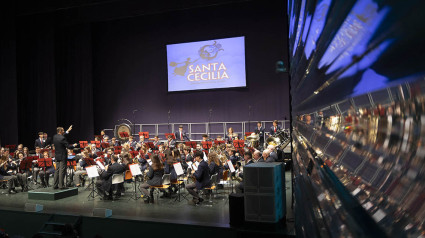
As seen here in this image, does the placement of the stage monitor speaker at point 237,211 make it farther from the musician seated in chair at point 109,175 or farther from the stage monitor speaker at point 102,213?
the musician seated in chair at point 109,175

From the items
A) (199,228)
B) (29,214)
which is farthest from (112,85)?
(199,228)

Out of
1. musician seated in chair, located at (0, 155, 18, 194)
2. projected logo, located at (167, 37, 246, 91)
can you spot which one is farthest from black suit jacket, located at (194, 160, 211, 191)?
projected logo, located at (167, 37, 246, 91)

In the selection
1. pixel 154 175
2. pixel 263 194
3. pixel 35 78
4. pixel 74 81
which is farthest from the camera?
pixel 74 81

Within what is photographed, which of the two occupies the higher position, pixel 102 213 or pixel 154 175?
pixel 154 175

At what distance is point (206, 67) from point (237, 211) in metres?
15.2

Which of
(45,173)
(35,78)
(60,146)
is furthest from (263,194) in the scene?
(35,78)

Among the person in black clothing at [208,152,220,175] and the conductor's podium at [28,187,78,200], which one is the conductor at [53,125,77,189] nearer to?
the conductor's podium at [28,187,78,200]

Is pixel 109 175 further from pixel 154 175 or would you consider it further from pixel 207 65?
pixel 207 65

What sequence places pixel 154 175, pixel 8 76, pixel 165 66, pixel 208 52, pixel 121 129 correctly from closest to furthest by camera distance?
1. pixel 154 175
2. pixel 8 76
3. pixel 208 52
4. pixel 121 129
5. pixel 165 66

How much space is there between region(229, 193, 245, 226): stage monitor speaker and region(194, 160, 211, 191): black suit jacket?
267cm

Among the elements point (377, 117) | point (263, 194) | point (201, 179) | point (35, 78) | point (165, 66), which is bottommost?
point (201, 179)

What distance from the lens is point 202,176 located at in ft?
31.8

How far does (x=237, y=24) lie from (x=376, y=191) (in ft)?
70.4

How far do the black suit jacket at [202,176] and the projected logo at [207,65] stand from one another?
11693mm
